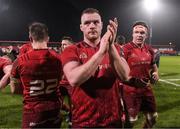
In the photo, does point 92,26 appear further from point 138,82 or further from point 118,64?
point 138,82

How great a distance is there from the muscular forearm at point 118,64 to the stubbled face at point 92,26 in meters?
0.34

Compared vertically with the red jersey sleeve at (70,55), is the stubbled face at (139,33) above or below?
above

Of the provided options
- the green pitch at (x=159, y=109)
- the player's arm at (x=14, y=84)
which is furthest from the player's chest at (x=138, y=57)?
the player's arm at (x=14, y=84)

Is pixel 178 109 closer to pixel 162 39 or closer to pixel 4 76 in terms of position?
pixel 4 76

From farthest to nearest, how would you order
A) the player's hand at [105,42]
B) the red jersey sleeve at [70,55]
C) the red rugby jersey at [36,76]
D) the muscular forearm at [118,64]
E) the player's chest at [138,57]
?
1. the player's chest at [138,57]
2. the red rugby jersey at [36,76]
3. the red jersey sleeve at [70,55]
4. the muscular forearm at [118,64]
5. the player's hand at [105,42]

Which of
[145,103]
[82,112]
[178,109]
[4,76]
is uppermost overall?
[4,76]

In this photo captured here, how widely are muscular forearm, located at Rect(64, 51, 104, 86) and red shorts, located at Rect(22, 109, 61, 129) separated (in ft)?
4.48

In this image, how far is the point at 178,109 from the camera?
1148cm

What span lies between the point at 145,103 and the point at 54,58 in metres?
2.99

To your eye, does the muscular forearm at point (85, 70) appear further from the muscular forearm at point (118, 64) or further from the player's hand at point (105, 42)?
the muscular forearm at point (118, 64)

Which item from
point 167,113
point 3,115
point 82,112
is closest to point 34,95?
point 82,112

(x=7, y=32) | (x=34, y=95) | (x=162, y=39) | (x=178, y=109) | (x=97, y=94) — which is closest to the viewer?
(x=97, y=94)

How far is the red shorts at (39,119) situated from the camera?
5094 millimetres

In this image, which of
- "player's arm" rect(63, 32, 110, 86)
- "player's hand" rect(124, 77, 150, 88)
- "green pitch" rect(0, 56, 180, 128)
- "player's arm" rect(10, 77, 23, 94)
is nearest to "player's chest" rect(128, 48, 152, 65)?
"player's hand" rect(124, 77, 150, 88)
